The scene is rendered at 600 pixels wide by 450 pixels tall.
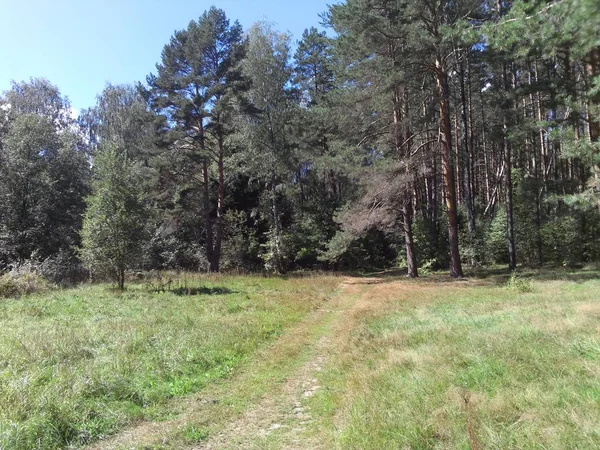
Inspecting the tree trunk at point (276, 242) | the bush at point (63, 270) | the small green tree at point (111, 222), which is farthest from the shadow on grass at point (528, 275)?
the bush at point (63, 270)

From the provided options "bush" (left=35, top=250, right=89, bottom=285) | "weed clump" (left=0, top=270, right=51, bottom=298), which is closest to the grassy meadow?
"weed clump" (left=0, top=270, right=51, bottom=298)

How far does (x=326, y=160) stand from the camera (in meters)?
22.2

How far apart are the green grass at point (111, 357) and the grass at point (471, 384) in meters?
2.02

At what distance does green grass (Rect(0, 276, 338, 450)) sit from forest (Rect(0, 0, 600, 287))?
25.8 ft

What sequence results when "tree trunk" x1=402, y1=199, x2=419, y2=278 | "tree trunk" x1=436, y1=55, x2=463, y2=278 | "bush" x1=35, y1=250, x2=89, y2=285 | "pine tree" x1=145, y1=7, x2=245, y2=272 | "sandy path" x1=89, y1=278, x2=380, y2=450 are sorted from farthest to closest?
1. "pine tree" x1=145, y1=7, x2=245, y2=272
2. "tree trunk" x1=402, y1=199, x2=419, y2=278
3. "bush" x1=35, y1=250, x2=89, y2=285
4. "tree trunk" x1=436, y1=55, x2=463, y2=278
5. "sandy path" x1=89, y1=278, x2=380, y2=450

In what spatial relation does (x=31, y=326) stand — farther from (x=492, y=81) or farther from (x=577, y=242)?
(x=492, y=81)

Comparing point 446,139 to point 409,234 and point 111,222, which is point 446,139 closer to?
point 409,234

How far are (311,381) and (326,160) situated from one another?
16843mm

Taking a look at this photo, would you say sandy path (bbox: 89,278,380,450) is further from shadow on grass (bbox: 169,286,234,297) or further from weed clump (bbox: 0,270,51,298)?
weed clump (bbox: 0,270,51,298)

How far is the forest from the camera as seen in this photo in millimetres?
19031

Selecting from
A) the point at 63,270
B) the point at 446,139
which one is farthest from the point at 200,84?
the point at 446,139

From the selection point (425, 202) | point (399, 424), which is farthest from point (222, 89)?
point (399, 424)

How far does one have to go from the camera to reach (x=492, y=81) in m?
28.1

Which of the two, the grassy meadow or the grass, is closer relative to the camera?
the grass
